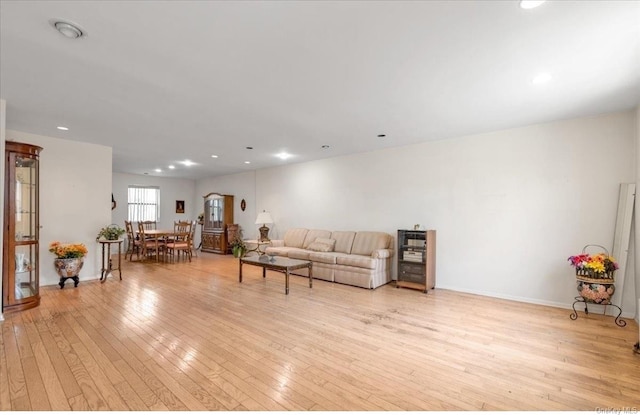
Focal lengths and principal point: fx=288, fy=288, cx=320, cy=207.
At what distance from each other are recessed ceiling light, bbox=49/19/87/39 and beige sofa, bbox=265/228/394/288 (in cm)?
434

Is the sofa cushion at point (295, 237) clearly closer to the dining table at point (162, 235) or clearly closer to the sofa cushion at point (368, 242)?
the sofa cushion at point (368, 242)

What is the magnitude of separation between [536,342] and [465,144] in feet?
10.0

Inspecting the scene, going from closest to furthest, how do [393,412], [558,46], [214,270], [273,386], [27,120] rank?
1. [393,412]
2. [273,386]
3. [558,46]
4. [27,120]
5. [214,270]

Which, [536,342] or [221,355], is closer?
[221,355]

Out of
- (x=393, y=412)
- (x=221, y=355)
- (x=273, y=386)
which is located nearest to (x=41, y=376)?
(x=221, y=355)

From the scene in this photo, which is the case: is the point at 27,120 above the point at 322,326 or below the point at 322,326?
above

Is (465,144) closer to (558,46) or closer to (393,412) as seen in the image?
(558,46)

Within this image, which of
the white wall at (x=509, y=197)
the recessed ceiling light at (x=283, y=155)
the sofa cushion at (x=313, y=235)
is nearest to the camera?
the white wall at (x=509, y=197)

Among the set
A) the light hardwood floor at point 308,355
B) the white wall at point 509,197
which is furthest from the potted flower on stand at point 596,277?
the white wall at point 509,197

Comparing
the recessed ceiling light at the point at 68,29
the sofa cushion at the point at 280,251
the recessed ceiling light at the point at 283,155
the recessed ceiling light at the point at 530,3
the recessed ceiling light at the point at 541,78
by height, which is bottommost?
the sofa cushion at the point at 280,251

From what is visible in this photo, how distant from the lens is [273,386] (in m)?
2.07

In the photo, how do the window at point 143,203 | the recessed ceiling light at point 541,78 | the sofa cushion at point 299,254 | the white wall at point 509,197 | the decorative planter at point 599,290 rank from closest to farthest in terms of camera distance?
the recessed ceiling light at point 541,78 < the decorative planter at point 599,290 < the white wall at point 509,197 < the sofa cushion at point 299,254 < the window at point 143,203

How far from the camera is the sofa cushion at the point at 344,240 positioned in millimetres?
5876

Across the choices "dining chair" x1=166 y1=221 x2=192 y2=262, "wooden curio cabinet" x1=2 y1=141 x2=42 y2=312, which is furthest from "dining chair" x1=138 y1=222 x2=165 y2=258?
"wooden curio cabinet" x1=2 y1=141 x2=42 y2=312
